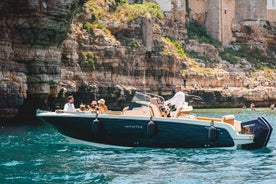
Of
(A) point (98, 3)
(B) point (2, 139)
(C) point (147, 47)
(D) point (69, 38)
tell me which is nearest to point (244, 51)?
(C) point (147, 47)

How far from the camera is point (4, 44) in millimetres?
39719

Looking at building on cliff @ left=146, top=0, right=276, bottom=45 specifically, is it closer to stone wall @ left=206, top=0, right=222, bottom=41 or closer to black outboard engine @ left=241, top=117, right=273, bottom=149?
stone wall @ left=206, top=0, right=222, bottom=41

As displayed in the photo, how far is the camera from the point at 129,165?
22672 millimetres

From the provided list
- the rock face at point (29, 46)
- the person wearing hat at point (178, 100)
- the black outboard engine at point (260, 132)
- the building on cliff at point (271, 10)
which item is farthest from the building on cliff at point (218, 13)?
the black outboard engine at point (260, 132)

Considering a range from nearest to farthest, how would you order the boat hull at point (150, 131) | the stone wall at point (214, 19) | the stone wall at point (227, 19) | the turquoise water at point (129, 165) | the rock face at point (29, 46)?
the turquoise water at point (129, 165)
the boat hull at point (150, 131)
the rock face at point (29, 46)
the stone wall at point (214, 19)
the stone wall at point (227, 19)

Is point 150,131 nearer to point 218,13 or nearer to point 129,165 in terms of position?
point 129,165

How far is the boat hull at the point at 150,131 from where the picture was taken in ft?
Answer: 87.1

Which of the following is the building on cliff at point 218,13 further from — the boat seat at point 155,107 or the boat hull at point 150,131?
the boat hull at point 150,131

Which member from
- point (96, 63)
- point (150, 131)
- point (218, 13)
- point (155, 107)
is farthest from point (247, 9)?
point (150, 131)

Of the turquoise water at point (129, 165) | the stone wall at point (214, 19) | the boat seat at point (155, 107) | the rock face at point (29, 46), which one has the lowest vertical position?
the turquoise water at point (129, 165)

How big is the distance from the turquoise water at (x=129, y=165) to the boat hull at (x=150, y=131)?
1.33 ft

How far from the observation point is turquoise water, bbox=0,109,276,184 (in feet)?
66.0

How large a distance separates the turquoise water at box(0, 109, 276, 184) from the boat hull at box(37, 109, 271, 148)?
404mm

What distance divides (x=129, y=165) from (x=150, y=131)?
13.1 feet
